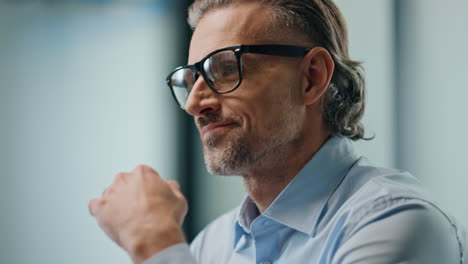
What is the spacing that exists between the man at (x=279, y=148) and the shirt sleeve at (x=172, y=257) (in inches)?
1.3

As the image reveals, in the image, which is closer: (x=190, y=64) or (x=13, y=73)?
(x=190, y=64)

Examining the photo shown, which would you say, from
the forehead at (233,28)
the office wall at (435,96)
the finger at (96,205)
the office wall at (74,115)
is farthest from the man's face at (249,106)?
the office wall at (74,115)

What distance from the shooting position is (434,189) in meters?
1.64

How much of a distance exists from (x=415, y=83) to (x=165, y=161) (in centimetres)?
105

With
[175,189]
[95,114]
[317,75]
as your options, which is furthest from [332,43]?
[95,114]

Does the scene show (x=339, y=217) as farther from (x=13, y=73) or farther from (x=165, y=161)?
(x=13, y=73)

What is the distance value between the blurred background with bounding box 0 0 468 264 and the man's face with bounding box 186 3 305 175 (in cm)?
80

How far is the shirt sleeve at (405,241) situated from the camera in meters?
0.73

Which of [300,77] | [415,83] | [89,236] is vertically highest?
[300,77]

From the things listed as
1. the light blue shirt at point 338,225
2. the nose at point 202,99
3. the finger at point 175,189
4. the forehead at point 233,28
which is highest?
the forehead at point 233,28

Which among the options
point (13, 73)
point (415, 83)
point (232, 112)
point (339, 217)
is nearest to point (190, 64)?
point (232, 112)

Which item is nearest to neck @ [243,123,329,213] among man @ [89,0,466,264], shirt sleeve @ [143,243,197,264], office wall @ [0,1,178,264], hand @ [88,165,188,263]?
man @ [89,0,466,264]

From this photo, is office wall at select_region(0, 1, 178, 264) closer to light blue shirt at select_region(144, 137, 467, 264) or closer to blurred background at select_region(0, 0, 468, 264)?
blurred background at select_region(0, 0, 468, 264)

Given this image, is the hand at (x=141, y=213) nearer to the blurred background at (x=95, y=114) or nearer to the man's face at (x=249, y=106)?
the man's face at (x=249, y=106)
